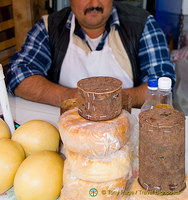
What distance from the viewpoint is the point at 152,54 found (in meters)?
1.54

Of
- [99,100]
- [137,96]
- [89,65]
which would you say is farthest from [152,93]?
[89,65]

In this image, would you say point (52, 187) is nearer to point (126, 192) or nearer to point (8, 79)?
point (126, 192)

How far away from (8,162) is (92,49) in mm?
1067

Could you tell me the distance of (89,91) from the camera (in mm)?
604

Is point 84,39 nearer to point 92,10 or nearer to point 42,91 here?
point 92,10

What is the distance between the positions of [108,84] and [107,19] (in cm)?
105

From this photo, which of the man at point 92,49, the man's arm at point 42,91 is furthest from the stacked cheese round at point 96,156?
the man at point 92,49

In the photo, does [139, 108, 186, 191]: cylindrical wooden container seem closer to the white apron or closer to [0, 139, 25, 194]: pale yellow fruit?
[0, 139, 25, 194]: pale yellow fruit

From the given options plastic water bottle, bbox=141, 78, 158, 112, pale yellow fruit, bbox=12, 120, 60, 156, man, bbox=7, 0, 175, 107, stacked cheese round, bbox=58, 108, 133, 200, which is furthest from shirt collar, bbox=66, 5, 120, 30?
stacked cheese round, bbox=58, 108, 133, 200

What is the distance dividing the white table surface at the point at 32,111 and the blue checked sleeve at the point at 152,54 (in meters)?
0.42

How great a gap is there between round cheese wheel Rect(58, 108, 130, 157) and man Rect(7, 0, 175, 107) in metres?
0.85

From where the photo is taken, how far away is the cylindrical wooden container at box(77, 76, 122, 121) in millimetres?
598

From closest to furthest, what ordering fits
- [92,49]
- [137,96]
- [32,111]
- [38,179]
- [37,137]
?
[38,179] → [37,137] → [32,111] → [137,96] → [92,49]

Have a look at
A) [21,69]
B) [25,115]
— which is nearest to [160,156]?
[25,115]
